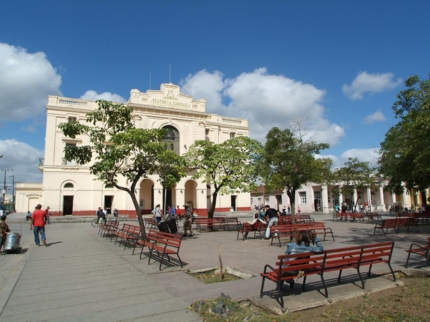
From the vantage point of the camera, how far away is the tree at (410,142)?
1283 cm

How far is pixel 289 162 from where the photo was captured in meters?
16.9

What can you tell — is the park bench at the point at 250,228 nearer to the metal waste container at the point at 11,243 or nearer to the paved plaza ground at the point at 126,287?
the paved plaza ground at the point at 126,287

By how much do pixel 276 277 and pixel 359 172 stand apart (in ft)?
90.1

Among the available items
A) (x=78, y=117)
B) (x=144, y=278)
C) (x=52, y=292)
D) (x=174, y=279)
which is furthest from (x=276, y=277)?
(x=78, y=117)

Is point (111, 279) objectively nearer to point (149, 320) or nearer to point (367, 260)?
point (149, 320)

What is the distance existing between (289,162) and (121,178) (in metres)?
23.4

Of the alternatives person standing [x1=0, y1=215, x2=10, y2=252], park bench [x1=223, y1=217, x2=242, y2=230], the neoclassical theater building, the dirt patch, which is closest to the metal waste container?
person standing [x1=0, y1=215, x2=10, y2=252]

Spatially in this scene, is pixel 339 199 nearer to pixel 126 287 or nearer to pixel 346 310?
pixel 346 310

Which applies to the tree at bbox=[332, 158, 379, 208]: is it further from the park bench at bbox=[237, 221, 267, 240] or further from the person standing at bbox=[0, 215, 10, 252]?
the person standing at bbox=[0, 215, 10, 252]

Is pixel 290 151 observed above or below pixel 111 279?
above

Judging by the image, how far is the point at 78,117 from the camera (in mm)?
36344

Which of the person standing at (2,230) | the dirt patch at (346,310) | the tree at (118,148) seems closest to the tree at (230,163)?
the tree at (118,148)

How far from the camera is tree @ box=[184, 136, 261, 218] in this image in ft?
60.4

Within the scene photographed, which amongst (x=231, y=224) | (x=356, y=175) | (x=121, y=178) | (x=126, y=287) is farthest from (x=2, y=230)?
(x=356, y=175)
